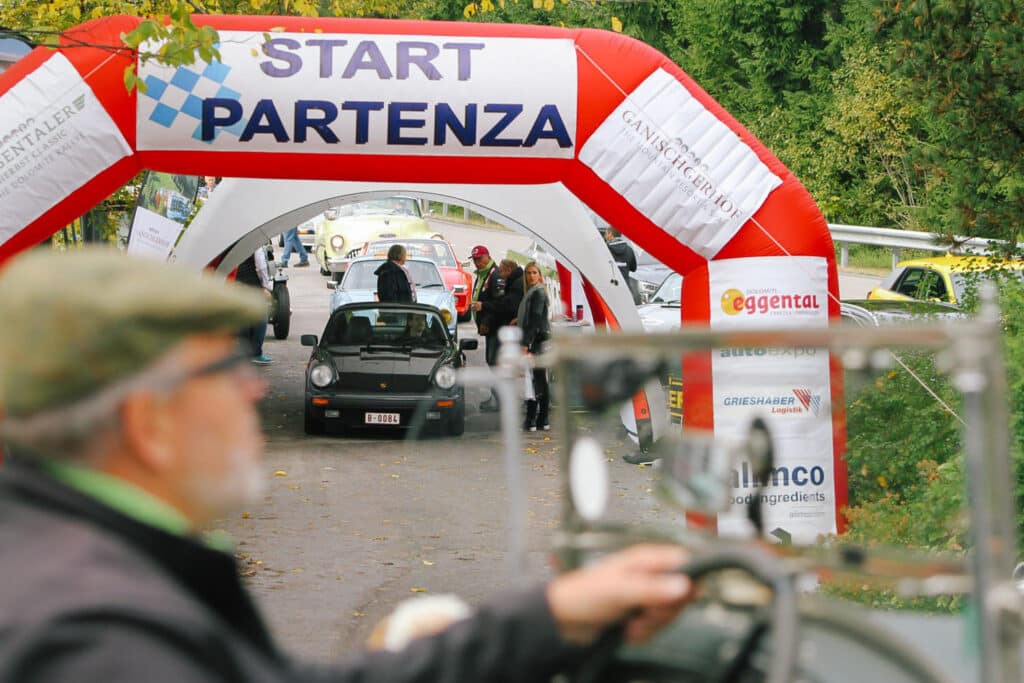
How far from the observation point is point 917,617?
7.29ft

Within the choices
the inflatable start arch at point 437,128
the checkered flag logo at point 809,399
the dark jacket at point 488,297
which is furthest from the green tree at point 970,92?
the checkered flag logo at point 809,399

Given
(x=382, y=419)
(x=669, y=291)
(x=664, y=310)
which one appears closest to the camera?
(x=382, y=419)

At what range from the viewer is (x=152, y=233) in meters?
11.8

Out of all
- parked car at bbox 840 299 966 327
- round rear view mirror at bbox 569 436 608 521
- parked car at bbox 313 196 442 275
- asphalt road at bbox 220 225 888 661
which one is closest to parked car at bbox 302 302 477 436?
asphalt road at bbox 220 225 888 661

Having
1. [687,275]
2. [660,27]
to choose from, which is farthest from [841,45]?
[687,275]

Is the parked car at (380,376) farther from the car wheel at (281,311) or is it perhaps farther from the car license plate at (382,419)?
the car wheel at (281,311)

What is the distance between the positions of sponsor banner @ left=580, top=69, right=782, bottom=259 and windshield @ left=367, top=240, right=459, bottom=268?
54.7 feet

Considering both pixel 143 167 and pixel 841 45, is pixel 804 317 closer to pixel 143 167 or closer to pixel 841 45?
pixel 143 167

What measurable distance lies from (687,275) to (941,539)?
6944mm

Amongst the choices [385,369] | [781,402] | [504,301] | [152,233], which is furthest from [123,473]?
[504,301]

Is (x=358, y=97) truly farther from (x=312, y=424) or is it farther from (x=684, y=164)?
(x=312, y=424)

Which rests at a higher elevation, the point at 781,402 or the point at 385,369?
the point at 385,369

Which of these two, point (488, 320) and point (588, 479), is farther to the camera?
point (488, 320)

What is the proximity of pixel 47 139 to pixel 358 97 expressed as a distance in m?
2.07
